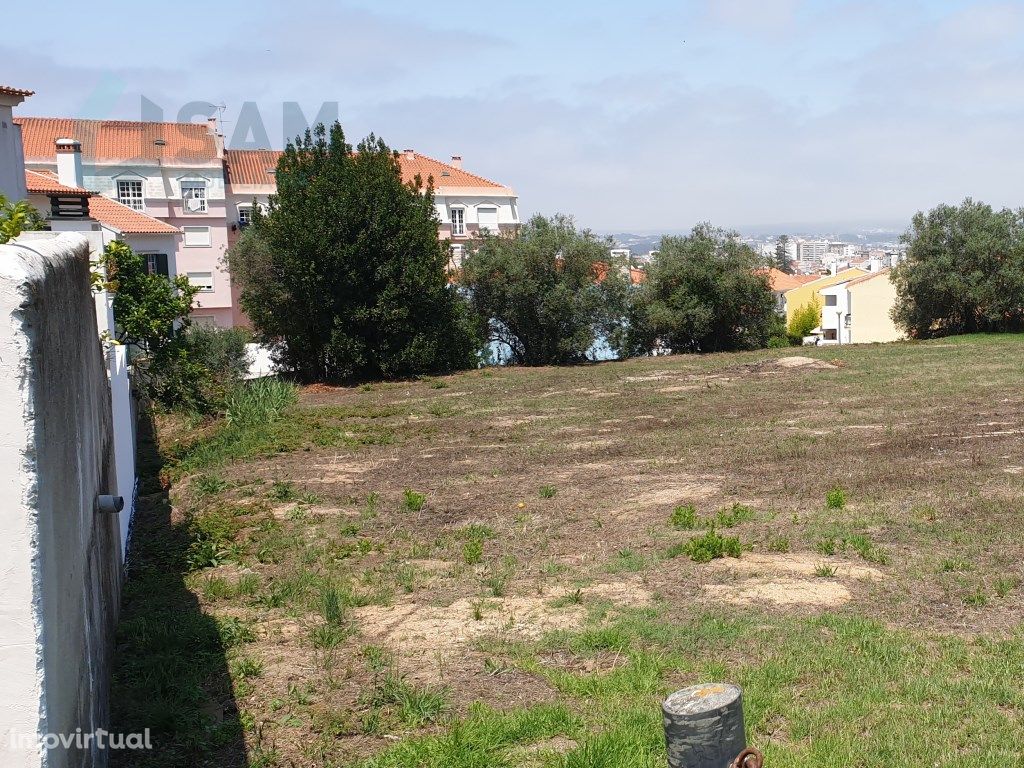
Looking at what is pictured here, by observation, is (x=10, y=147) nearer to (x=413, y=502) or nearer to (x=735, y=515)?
(x=413, y=502)

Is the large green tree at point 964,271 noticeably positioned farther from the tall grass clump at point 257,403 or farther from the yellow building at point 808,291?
the yellow building at point 808,291

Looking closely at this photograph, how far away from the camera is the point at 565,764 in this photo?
494cm

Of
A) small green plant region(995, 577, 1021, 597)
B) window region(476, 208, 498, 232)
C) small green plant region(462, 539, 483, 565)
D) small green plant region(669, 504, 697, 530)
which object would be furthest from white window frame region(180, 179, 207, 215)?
small green plant region(995, 577, 1021, 597)

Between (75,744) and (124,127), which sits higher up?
(124,127)

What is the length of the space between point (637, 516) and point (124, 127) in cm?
5844

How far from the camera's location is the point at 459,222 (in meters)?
68.7

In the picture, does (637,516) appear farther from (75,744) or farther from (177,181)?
(177,181)

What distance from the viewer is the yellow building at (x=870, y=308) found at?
66.9 metres

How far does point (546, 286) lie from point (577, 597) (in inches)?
1135

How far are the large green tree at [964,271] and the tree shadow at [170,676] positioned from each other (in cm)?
4097

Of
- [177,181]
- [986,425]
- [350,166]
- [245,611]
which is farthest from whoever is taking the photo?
[177,181]

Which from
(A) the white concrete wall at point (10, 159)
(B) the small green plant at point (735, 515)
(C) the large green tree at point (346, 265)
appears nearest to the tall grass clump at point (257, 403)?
(C) the large green tree at point (346, 265)

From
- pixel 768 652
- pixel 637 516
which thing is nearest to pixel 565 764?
pixel 768 652

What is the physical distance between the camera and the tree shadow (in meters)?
5.41
